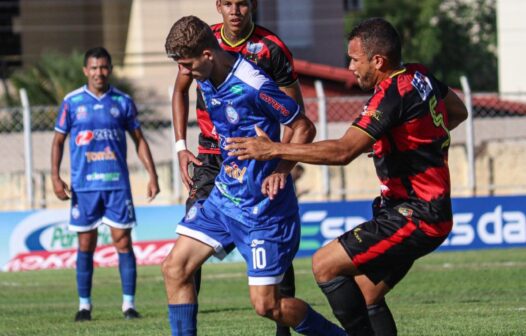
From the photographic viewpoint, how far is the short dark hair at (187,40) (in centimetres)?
648

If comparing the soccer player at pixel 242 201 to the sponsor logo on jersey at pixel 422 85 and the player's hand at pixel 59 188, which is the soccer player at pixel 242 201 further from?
the player's hand at pixel 59 188

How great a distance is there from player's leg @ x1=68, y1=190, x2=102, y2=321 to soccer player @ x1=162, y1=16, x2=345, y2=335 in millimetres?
3769

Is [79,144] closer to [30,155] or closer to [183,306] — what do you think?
[183,306]

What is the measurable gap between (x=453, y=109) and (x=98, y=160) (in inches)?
179

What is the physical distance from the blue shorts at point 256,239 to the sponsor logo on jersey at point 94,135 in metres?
4.09

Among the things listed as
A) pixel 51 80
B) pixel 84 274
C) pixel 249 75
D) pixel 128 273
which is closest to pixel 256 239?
pixel 249 75

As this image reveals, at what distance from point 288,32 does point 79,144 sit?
21.5 meters

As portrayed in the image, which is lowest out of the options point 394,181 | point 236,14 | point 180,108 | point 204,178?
point 204,178

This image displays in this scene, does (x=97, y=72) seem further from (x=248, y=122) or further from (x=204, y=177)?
(x=248, y=122)

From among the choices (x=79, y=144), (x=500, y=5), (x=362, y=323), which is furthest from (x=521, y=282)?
(x=500, y=5)

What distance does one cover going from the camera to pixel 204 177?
26.8ft

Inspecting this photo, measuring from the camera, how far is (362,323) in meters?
6.85

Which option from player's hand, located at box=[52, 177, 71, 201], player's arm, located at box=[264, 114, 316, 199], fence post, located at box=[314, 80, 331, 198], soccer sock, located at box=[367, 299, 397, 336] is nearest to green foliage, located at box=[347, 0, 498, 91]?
fence post, located at box=[314, 80, 331, 198]

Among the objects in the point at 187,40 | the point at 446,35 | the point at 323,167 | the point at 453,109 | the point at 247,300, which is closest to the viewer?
the point at 187,40
